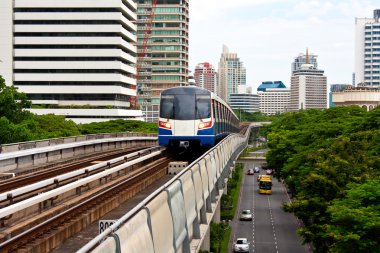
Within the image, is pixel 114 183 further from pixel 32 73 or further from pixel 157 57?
pixel 157 57

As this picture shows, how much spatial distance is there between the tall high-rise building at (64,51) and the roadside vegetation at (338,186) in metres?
56.8

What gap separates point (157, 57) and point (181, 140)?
124m

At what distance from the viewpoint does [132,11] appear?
11912 centimetres

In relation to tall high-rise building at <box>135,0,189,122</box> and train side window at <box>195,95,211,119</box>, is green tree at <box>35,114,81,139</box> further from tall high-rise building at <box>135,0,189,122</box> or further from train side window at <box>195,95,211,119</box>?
tall high-rise building at <box>135,0,189,122</box>

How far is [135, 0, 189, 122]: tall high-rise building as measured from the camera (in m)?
156

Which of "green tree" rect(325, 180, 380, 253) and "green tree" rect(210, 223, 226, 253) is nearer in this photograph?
"green tree" rect(325, 180, 380, 253)

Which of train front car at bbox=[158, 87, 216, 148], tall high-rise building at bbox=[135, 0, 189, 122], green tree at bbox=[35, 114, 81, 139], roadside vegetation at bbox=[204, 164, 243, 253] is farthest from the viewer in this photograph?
tall high-rise building at bbox=[135, 0, 189, 122]

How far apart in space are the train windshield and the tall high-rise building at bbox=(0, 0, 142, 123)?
229ft

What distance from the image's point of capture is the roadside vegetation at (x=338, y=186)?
20906 mm

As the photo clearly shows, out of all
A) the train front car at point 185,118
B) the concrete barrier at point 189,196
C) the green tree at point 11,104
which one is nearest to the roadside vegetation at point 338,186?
the concrete barrier at point 189,196

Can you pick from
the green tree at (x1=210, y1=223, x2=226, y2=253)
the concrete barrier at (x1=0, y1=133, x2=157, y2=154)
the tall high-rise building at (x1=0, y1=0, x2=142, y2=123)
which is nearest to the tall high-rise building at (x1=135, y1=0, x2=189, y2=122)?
the tall high-rise building at (x1=0, y1=0, x2=142, y2=123)

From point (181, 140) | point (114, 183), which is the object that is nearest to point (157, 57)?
point (181, 140)

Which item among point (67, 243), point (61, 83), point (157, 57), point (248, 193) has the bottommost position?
point (248, 193)

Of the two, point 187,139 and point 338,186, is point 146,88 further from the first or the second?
point 338,186
